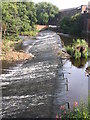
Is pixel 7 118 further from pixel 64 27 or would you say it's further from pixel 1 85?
pixel 64 27

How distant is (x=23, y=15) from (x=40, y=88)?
1014 inches

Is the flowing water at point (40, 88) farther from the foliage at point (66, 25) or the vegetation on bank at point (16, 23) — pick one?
the foliage at point (66, 25)

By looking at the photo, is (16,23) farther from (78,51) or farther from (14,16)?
(78,51)

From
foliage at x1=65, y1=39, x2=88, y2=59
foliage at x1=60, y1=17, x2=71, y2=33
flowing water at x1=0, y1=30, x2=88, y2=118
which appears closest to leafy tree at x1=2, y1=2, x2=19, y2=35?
foliage at x1=65, y1=39, x2=88, y2=59

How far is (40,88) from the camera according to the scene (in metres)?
9.87

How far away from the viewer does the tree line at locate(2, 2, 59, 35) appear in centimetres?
2500

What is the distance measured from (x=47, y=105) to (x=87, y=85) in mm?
3125

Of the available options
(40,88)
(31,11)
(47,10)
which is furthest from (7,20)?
(47,10)

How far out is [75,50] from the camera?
16.8m

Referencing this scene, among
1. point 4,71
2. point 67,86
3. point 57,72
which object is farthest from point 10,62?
point 67,86

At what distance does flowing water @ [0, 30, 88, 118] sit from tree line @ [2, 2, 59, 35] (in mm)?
11562

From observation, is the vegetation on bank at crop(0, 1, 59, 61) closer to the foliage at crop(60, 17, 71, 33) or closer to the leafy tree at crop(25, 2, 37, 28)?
the leafy tree at crop(25, 2, 37, 28)

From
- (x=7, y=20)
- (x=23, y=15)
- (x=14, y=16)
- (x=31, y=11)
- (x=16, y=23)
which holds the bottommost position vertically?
(x=16, y=23)

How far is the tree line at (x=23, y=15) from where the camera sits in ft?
82.0
